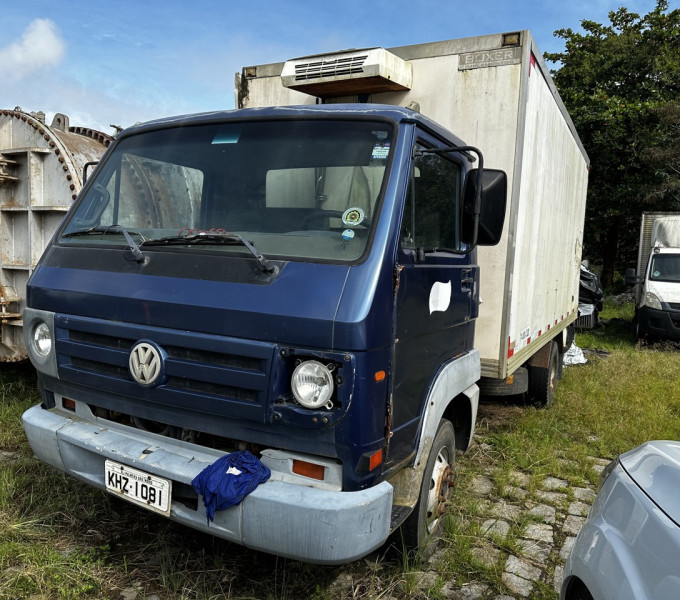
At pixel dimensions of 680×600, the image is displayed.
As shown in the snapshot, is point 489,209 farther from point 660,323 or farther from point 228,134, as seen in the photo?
point 660,323

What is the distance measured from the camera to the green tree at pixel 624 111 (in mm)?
18125

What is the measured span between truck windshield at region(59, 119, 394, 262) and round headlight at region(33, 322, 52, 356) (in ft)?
1.55

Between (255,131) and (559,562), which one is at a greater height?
(255,131)

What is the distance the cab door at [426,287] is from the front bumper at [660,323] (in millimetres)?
9012

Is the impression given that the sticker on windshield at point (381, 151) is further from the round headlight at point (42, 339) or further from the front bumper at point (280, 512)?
the round headlight at point (42, 339)

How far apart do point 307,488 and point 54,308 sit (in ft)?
5.31

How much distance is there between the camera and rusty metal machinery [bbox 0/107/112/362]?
5.09m

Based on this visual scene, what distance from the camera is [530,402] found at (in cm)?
632

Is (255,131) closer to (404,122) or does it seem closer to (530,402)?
(404,122)

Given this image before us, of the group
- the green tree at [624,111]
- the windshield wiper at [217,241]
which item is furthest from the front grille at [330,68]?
the green tree at [624,111]

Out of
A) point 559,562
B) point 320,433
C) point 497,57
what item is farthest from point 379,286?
point 497,57

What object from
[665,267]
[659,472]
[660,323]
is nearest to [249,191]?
[659,472]

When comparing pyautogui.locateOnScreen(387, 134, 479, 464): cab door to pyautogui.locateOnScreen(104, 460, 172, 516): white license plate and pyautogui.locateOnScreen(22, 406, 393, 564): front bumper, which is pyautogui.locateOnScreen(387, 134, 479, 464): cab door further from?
pyautogui.locateOnScreen(104, 460, 172, 516): white license plate

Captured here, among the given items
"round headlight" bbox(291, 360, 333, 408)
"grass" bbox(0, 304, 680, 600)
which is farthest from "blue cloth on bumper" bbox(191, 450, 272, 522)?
"grass" bbox(0, 304, 680, 600)
